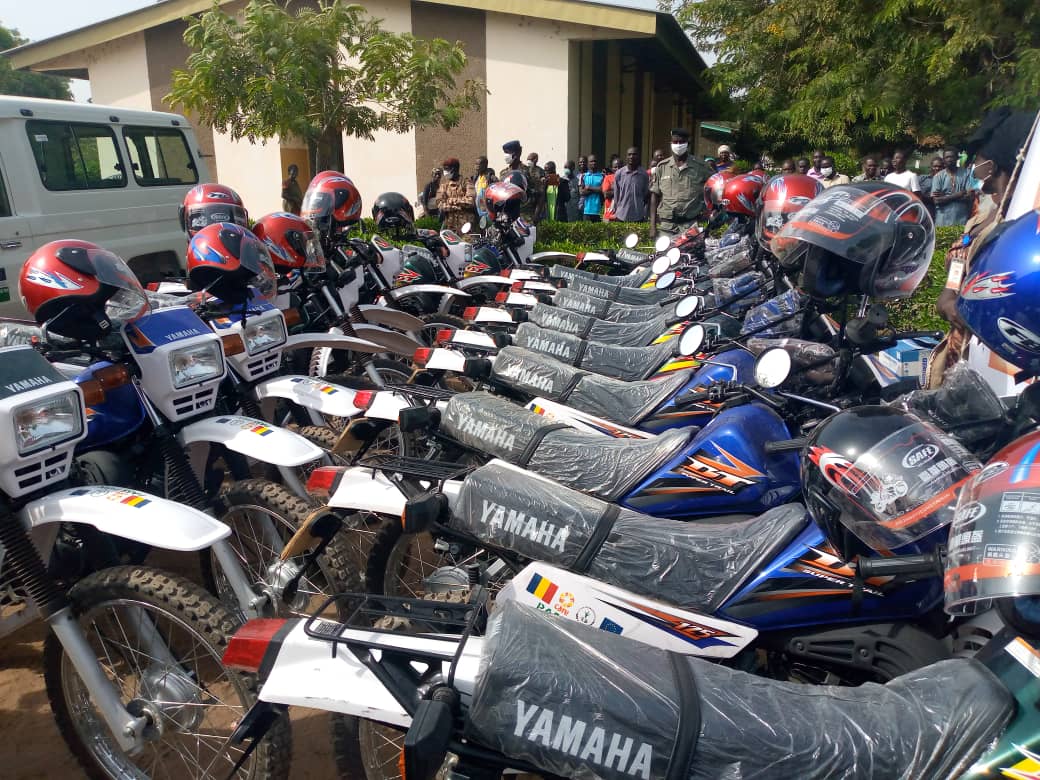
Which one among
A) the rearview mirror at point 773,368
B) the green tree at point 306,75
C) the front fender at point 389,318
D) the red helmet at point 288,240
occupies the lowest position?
the front fender at point 389,318

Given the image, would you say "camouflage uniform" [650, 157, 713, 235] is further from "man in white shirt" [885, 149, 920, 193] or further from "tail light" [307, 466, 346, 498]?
"tail light" [307, 466, 346, 498]

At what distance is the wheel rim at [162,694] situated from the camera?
2225mm

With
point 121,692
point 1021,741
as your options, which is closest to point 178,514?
point 121,692

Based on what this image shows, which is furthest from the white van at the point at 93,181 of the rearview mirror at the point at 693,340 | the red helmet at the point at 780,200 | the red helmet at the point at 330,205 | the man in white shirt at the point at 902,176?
the man in white shirt at the point at 902,176

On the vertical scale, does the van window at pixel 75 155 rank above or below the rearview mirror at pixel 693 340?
Answer: above

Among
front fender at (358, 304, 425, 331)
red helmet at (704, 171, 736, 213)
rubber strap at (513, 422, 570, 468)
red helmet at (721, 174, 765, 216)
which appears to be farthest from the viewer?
red helmet at (704, 171, 736, 213)

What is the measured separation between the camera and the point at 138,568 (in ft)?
7.29

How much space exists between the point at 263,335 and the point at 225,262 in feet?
1.23

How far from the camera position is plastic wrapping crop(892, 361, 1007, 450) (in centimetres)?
192

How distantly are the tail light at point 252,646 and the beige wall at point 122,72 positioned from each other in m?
17.7

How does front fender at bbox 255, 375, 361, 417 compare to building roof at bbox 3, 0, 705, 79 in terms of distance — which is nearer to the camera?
front fender at bbox 255, 375, 361, 417

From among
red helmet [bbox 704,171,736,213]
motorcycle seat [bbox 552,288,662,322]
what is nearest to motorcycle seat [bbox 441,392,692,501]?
motorcycle seat [bbox 552,288,662,322]

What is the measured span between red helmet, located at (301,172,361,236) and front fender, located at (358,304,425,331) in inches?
25.0

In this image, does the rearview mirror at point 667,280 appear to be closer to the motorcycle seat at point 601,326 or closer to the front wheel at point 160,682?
the motorcycle seat at point 601,326
